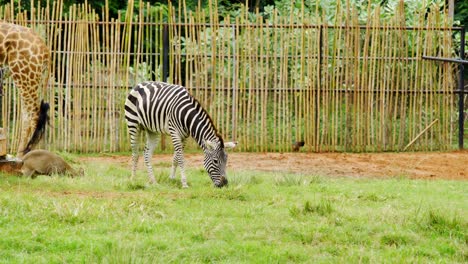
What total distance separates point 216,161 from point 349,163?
358cm

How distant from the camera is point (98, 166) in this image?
11672 millimetres

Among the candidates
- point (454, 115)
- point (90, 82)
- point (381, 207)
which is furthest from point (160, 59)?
point (381, 207)

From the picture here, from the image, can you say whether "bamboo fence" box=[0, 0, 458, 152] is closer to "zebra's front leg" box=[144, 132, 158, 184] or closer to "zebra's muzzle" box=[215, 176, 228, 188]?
"zebra's front leg" box=[144, 132, 158, 184]

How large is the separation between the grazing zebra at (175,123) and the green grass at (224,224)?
1.23ft

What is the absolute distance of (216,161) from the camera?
972cm

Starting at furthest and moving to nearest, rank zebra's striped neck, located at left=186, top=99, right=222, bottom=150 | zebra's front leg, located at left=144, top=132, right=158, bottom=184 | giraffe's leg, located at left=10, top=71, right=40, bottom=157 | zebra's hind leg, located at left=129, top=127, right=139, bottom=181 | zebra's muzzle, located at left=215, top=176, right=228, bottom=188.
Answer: giraffe's leg, located at left=10, top=71, right=40, bottom=157, zebra's hind leg, located at left=129, top=127, right=139, bottom=181, zebra's front leg, located at left=144, top=132, right=158, bottom=184, zebra's striped neck, located at left=186, top=99, right=222, bottom=150, zebra's muzzle, located at left=215, top=176, right=228, bottom=188

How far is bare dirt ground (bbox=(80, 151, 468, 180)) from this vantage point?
11.8m

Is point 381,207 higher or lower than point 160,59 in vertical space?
lower

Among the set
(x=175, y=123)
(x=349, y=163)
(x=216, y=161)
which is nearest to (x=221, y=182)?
(x=216, y=161)

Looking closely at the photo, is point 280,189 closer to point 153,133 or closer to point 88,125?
point 153,133

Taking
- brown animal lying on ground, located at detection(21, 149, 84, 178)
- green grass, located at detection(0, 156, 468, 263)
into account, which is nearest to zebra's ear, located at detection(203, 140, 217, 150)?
green grass, located at detection(0, 156, 468, 263)

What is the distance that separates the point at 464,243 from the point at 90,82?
28.0ft

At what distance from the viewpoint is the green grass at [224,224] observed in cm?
632

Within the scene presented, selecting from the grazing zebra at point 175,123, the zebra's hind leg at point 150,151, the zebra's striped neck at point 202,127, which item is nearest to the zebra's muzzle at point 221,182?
the grazing zebra at point 175,123
